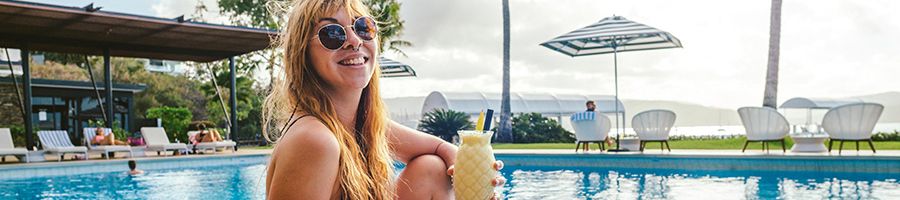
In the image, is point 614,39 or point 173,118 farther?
point 173,118

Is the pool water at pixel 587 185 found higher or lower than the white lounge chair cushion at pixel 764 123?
lower

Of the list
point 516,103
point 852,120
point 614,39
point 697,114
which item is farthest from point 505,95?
point 697,114

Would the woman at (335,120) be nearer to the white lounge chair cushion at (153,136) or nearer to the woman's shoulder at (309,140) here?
the woman's shoulder at (309,140)

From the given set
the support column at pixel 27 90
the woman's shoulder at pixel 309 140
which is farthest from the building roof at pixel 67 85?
the woman's shoulder at pixel 309 140

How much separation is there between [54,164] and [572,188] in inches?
332

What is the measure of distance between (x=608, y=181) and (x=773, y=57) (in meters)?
7.00

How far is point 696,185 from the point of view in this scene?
8203 mm

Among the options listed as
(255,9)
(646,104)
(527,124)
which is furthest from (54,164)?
(646,104)

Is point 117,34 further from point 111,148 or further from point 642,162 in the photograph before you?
point 642,162

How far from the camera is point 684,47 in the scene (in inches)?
571

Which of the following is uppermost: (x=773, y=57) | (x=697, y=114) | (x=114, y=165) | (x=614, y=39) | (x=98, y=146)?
(x=614, y=39)

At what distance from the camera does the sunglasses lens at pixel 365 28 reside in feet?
5.27

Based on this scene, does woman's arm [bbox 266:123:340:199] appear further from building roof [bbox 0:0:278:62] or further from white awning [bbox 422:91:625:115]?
white awning [bbox 422:91:625:115]

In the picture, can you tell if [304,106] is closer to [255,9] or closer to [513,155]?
[513,155]
